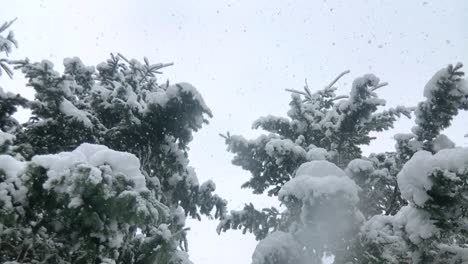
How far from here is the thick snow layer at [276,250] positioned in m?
8.10

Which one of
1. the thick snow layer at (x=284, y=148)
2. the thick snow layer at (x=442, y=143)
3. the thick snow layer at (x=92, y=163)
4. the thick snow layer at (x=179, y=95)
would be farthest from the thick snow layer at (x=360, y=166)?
the thick snow layer at (x=92, y=163)

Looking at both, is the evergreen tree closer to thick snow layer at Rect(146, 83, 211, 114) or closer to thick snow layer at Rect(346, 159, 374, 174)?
thick snow layer at Rect(346, 159, 374, 174)

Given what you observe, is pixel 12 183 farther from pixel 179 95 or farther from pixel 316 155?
pixel 316 155

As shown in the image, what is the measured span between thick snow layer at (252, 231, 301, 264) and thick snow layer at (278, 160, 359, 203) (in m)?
1.02

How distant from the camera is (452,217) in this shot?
18.3ft

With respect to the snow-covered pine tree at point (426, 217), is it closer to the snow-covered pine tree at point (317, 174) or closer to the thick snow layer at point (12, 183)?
the snow-covered pine tree at point (317, 174)

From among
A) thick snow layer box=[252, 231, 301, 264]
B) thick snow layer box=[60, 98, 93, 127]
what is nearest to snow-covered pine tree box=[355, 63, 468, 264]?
thick snow layer box=[252, 231, 301, 264]

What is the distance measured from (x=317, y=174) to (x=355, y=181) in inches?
69.8

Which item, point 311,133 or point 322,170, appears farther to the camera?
point 311,133

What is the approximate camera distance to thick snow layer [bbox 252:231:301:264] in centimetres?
810

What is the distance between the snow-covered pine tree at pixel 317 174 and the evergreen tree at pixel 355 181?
2 centimetres

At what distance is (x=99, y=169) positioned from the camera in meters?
4.31

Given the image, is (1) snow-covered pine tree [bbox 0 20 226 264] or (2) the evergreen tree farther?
(2) the evergreen tree

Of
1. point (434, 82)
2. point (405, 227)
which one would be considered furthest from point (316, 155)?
point (405, 227)
